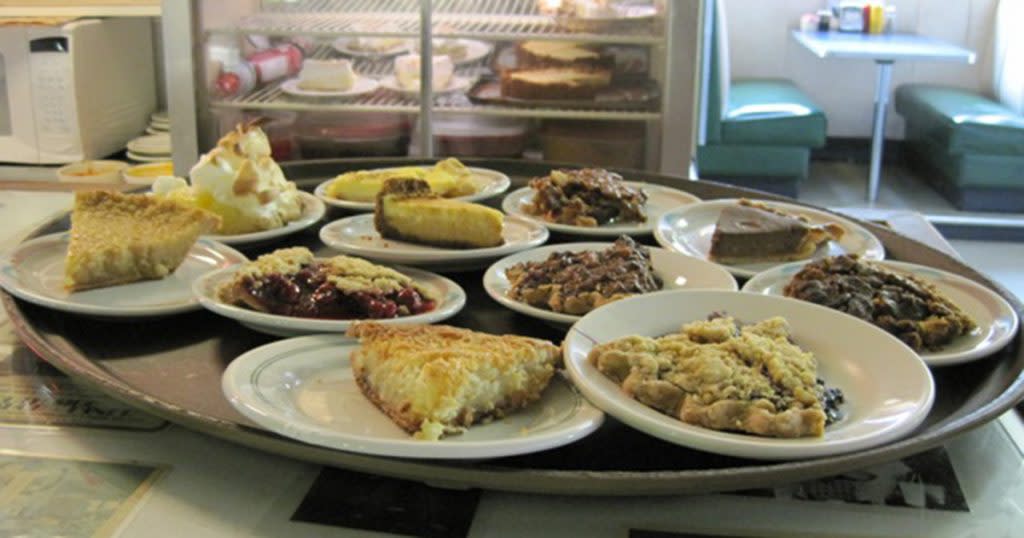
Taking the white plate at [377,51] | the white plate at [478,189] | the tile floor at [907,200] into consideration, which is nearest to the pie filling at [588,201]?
the white plate at [478,189]

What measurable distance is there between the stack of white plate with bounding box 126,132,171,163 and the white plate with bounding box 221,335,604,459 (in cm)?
266

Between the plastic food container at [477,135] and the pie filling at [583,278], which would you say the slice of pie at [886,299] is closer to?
the pie filling at [583,278]

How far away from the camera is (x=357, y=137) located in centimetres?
329

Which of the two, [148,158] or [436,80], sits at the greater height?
[436,80]

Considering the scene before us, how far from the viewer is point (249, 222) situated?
1.72 meters

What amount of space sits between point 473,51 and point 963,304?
2146 millimetres

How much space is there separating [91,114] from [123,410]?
2772 mm

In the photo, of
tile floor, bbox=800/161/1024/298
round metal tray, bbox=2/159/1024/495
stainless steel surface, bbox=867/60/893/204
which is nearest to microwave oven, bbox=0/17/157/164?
round metal tray, bbox=2/159/1024/495

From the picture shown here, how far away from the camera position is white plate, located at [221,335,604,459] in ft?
3.11

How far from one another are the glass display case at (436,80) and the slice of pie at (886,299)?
1.61 metres

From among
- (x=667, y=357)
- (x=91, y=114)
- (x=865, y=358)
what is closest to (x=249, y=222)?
(x=667, y=357)

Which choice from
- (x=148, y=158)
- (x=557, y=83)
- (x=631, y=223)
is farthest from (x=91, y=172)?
(x=631, y=223)

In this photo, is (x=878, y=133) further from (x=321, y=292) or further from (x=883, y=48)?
(x=321, y=292)

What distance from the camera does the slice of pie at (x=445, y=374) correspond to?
1.01 meters
